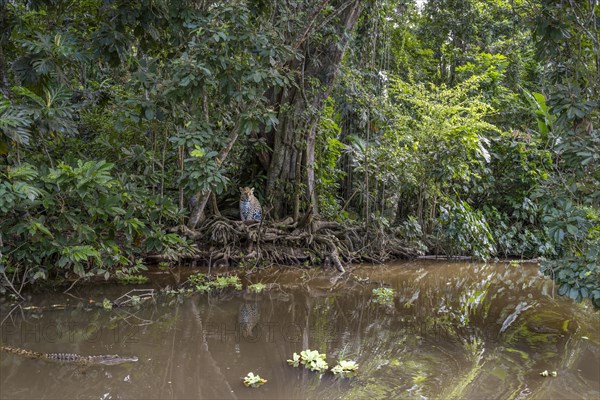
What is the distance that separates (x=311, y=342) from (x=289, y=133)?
4.25m

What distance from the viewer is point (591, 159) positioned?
3.92 meters

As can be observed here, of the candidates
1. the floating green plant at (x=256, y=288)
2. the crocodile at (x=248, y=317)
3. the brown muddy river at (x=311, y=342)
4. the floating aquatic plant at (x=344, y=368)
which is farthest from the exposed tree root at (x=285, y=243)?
the floating aquatic plant at (x=344, y=368)

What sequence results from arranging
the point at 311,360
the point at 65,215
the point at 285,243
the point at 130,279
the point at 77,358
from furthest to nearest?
the point at 285,243, the point at 130,279, the point at 65,215, the point at 311,360, the point at 77,358

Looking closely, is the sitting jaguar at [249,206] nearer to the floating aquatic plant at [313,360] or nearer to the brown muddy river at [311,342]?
the brown muddy river at [311,342]

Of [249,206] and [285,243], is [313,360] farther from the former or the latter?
[249,206]

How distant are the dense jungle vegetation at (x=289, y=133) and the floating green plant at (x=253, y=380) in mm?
2252

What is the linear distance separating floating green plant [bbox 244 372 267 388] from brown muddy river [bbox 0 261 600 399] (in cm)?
4

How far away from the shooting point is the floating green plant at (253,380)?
130 inches

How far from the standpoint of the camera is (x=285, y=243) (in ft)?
25.7

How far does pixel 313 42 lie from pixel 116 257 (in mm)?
4119

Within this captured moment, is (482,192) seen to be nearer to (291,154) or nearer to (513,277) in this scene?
(513,277)

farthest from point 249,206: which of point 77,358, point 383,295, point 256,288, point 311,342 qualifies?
point 77,358

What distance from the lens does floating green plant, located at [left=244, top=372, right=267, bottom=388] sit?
3301 millimetres

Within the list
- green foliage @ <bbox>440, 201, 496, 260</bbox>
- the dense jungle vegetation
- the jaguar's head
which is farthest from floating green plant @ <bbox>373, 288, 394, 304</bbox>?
green foliage @ <bbox>440, 201, 496, 260</bbox>
